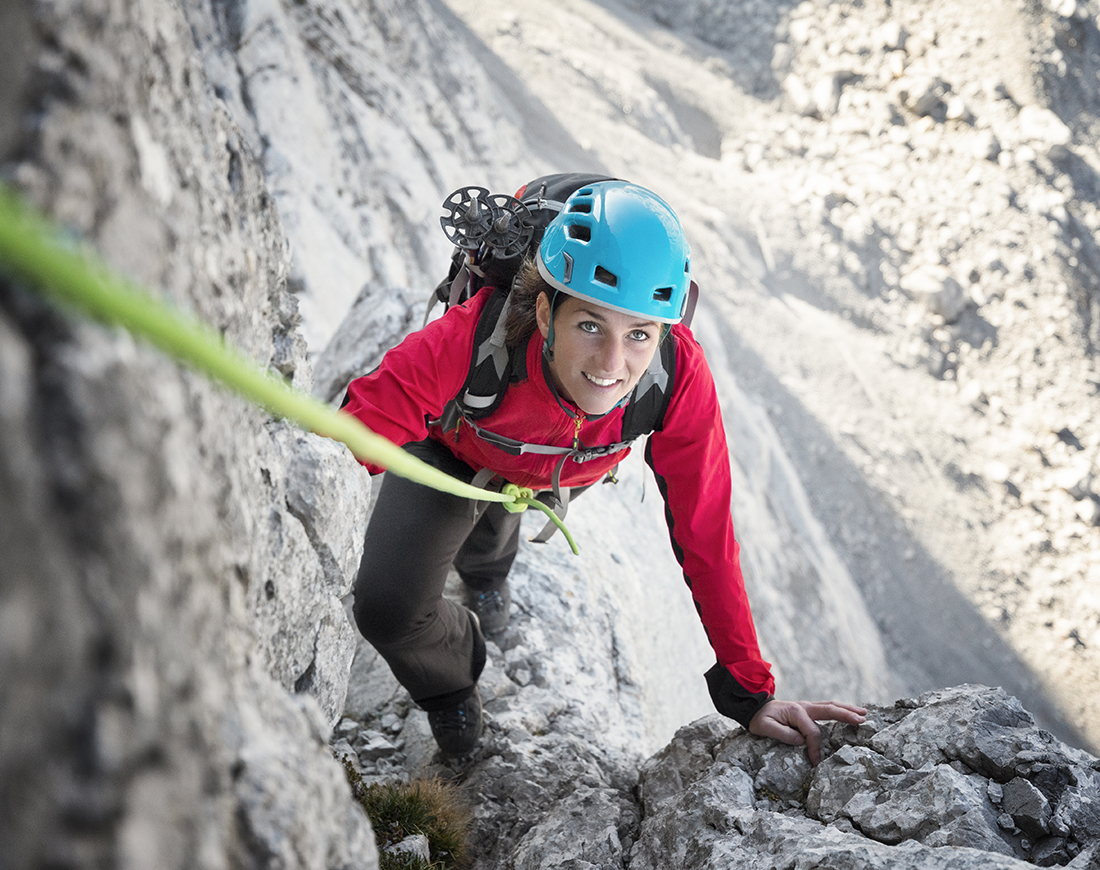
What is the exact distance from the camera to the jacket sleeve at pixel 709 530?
387cm

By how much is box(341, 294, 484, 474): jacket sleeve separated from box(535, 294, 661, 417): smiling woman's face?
0.51m

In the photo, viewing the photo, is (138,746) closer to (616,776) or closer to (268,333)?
(268,333)

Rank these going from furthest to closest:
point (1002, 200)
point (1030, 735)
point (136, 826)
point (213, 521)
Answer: point (1002, 200)
point (1030, 735)
point (213, 521)
point (136, 826)

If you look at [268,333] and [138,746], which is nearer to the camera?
[138,746]

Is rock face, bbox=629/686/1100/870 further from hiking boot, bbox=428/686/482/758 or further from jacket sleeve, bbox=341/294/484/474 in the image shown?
jacket sleeve, bbox=341/294/484/474

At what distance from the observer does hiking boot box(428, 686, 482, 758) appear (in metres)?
4.45

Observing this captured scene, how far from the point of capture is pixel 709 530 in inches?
156

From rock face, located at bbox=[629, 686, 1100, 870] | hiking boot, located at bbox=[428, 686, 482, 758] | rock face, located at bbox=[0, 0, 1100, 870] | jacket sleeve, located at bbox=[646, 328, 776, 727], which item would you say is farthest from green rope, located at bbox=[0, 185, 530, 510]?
hiking boot, located at bbox=[428, 686, 482, 758]

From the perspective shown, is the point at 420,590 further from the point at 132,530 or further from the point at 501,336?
the point at 132,530

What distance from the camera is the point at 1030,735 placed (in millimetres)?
3350

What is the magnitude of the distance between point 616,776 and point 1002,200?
24266 millimetres

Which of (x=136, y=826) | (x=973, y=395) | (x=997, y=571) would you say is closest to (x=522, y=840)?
(x=136, y=826)

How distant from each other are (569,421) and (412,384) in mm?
959

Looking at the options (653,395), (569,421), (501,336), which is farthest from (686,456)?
(501,336)
